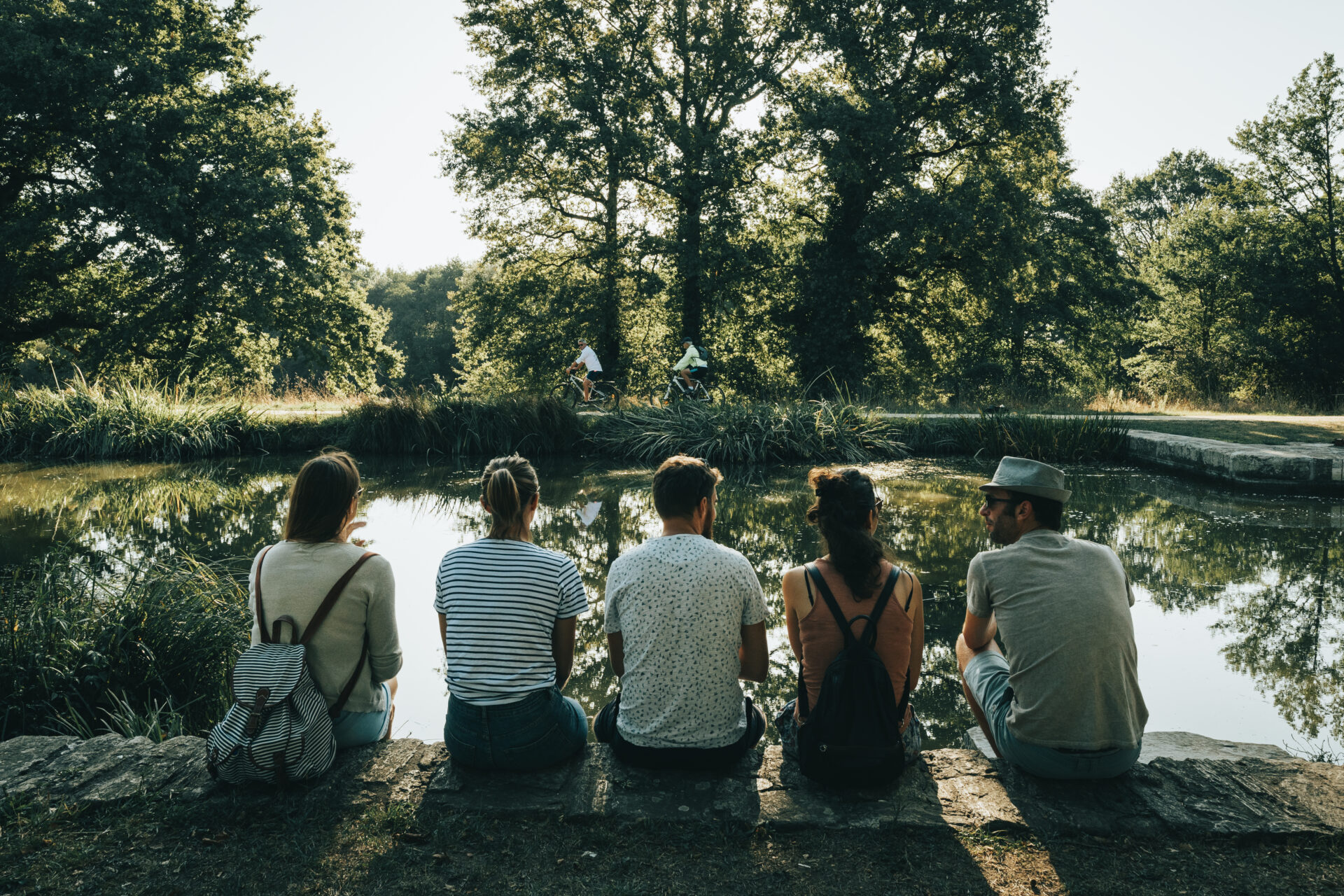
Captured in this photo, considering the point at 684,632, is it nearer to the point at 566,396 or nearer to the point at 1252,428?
the point at 1252,428

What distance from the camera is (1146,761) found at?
9.02 ft

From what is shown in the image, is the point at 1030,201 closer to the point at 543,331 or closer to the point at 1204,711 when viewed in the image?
the point at 543,331

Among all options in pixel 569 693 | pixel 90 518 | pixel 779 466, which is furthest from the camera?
pixel 779 466

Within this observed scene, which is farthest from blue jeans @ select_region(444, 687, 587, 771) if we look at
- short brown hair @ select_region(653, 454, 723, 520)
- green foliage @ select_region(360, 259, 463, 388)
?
green foliage @ select_region(360, 259, 463, 388)

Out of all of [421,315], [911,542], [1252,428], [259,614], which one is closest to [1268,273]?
[1252,428]

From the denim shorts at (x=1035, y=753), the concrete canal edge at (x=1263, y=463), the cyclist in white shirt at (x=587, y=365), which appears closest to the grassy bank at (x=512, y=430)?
the concrete canal edge at (x=1263, y=463)

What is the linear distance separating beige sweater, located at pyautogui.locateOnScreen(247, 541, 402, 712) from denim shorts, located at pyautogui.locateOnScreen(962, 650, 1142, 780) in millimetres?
1838

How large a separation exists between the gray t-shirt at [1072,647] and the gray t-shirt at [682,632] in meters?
0.76

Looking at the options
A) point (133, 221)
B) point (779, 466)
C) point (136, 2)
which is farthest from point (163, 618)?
point (136, 2)

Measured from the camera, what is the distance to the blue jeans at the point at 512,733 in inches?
93.2

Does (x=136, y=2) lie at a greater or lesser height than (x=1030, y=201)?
greater

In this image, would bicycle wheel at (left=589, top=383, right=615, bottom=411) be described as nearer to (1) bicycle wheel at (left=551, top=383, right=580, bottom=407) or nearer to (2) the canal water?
(1) bicycle wheel at (left=551, top=383, right=580, bottom=407)

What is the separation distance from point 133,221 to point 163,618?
1770cm

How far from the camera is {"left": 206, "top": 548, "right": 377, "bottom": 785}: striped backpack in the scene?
2240 millimetres
